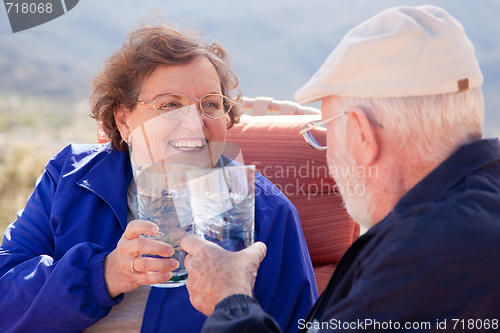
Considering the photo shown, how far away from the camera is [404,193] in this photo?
1.13 m

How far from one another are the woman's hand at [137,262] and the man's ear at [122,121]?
2.24ft

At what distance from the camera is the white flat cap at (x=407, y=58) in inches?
42.4

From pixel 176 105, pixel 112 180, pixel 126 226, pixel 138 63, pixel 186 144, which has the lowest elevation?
pixel 126 226

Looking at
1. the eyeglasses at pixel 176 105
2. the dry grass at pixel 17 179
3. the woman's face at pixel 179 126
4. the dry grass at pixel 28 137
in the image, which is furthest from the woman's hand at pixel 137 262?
the dry grass at pixel 17 179

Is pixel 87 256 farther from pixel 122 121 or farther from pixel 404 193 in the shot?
pixel 404 193

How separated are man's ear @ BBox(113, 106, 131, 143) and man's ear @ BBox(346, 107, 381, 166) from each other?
1179 mm

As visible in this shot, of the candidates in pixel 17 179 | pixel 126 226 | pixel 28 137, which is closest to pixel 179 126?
pixel 126 226

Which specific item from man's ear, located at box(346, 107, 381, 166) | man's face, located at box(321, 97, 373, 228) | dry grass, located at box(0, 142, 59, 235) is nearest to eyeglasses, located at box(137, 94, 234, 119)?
man's face, located at box(321, 97, 373, 228)

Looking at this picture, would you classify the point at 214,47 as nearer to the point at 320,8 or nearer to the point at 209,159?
the point at 209,159

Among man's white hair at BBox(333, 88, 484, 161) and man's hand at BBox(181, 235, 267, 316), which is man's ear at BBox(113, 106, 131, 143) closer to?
man's hand at BBox(181, 235, 267, 316)

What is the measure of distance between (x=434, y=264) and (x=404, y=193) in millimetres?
230

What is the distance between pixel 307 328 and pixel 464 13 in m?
4.40

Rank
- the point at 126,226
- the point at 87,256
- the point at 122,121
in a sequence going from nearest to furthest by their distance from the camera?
the point at 87,256 → the point at 126,226 → the point at 122,121

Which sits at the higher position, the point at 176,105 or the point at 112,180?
the point at 176,105
